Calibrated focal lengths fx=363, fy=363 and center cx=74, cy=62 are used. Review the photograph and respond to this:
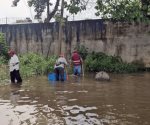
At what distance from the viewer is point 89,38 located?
78.7 feet

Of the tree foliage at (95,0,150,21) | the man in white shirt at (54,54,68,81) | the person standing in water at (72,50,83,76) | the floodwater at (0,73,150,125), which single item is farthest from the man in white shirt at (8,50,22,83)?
the tree foliage at (95,0,150,21)

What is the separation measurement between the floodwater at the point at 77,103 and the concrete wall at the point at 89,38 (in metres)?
5.28

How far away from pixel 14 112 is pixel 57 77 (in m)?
7.64

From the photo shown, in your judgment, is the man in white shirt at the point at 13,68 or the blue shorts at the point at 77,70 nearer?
the man in white shirt at the point at 13,68

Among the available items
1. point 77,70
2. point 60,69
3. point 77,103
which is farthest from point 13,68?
point 77,103

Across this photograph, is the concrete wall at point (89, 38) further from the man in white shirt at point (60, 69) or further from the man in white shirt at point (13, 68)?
the man in white shirt at point (13, 68)

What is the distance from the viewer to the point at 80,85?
1598 cm

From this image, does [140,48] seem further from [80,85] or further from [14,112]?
[14,112]

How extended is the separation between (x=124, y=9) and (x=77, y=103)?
1050cm

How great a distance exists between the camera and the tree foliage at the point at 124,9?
20594 millimetres

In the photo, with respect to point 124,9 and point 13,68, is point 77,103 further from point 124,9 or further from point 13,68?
point 124,9

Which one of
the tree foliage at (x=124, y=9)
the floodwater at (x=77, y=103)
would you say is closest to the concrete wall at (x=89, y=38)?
the tree foliage at (x=124, y=9)

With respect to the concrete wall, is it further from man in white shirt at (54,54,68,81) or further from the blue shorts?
man in white shirt at (54,54,68,81)

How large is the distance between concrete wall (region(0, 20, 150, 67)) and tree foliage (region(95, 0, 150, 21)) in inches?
57.3
